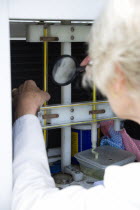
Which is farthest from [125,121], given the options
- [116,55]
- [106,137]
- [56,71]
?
[116,55]

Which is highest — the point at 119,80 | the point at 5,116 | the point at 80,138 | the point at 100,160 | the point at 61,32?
the point at 61,32

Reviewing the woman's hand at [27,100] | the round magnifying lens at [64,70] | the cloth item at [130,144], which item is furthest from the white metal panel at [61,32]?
the cloth item at [130,144]

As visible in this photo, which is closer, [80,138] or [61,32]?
[61,32]

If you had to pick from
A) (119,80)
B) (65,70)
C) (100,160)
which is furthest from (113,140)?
(119,80)

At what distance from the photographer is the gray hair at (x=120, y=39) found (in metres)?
0.87

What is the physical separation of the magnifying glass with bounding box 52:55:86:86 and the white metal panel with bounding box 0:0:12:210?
307 millimetres

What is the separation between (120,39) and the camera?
880mm

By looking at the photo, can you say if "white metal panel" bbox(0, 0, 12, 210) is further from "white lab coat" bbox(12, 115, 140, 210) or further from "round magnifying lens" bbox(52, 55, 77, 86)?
"round magnifying lens" bbox(52, 55, 77, 86)
